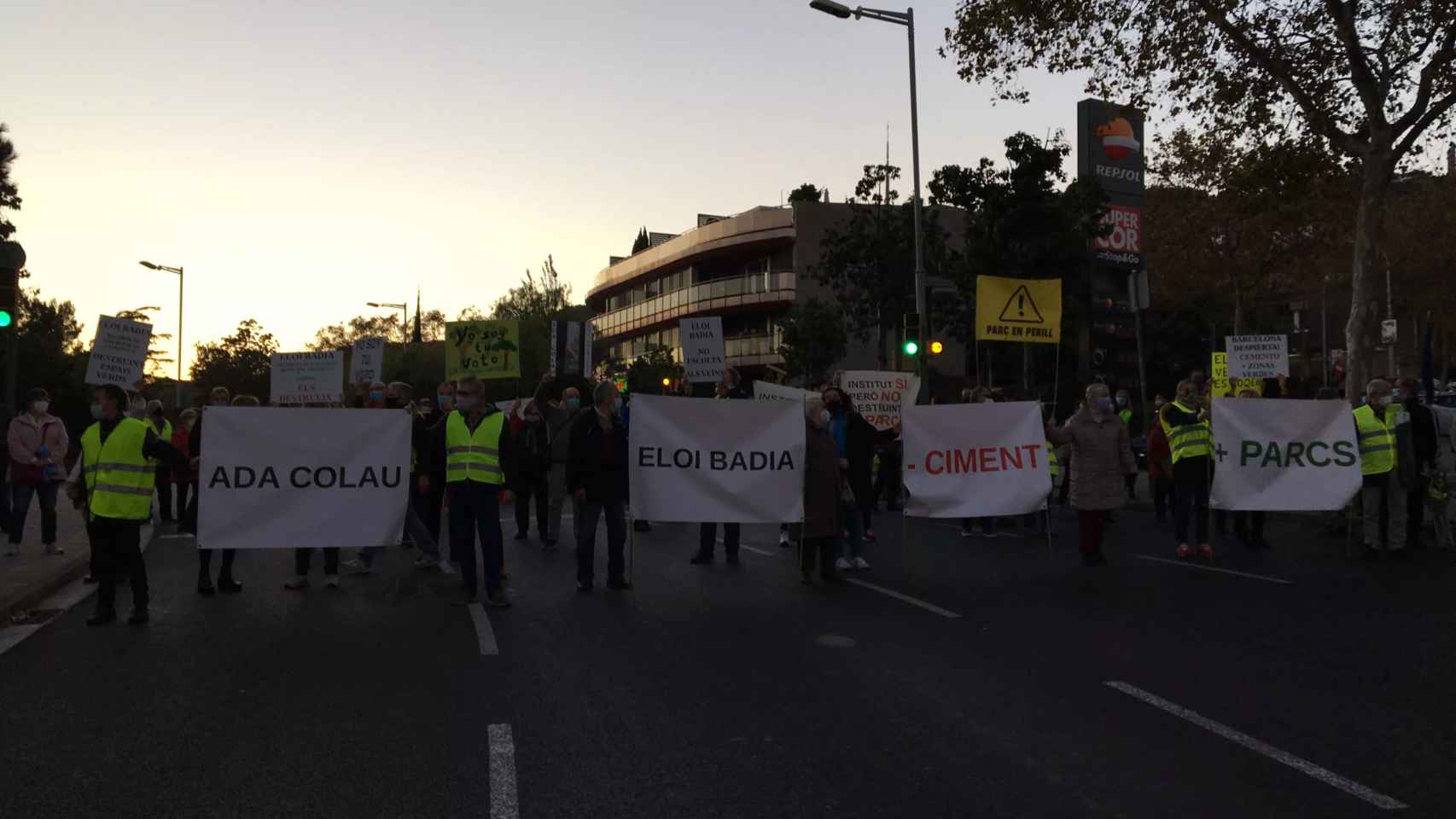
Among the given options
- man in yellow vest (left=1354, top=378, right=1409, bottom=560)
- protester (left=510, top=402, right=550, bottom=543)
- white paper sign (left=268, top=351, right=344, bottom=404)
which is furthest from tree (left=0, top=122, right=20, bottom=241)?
man in yellow vest (left=1354, top=378, right=1409, bottom=560)

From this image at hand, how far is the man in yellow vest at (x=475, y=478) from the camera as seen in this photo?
32.9 feet

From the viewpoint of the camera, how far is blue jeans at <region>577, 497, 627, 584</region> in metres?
10.7

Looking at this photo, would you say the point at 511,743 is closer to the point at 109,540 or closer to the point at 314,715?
the point at 314,715

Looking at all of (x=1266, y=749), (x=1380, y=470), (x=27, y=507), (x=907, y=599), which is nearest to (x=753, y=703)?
(x=1266, y=749)

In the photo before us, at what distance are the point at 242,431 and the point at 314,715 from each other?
474 cm

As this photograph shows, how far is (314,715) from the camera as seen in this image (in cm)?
641

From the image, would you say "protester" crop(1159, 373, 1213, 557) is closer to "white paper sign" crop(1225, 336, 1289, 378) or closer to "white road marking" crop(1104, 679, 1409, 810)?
"white road marking" crop(1104, 679, 1409, 810)

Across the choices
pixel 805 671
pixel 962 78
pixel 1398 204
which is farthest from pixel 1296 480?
pixel 1398 204

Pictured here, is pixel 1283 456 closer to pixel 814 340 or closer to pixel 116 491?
pixel 116 491

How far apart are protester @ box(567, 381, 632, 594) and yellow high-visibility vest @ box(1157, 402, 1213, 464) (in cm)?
617

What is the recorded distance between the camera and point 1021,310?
19828 millimetres

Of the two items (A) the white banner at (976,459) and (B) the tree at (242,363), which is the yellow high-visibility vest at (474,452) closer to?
(A) the white banner at (976,459)

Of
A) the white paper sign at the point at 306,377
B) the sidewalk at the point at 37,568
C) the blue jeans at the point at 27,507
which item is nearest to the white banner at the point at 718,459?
the sidewalk at the point at 37,568

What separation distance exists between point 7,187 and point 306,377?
16596 millimetres
